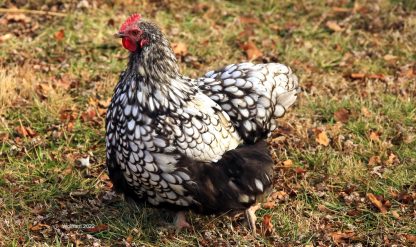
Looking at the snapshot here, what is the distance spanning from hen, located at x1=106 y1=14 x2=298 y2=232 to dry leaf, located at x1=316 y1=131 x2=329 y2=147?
46.1 inches

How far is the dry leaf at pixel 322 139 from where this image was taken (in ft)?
17.8

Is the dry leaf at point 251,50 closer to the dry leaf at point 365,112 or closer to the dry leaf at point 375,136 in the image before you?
the dry leaf at point 365,112

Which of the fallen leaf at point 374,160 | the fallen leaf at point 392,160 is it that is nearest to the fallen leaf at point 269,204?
the fallen leaf at point 374,160

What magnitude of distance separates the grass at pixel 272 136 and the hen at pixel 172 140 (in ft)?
1.26

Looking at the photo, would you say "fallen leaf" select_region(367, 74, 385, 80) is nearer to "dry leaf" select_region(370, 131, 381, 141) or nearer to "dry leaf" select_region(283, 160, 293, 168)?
"dry leaf" select_region(370, 131, 381, 141)

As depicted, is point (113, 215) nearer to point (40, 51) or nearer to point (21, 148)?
point (21, 148)

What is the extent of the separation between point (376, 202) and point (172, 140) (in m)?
1.66

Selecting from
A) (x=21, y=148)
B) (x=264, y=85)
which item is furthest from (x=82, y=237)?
(x=264, y=85)

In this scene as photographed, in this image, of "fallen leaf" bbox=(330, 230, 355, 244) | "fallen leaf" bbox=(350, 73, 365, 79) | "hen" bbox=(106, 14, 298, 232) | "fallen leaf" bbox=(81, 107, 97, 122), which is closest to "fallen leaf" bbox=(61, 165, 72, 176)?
"fallen leaf" bbox=(81, 107, 97, 122)

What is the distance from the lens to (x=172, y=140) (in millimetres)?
3986

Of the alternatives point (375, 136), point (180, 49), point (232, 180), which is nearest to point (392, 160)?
point (375, 136)

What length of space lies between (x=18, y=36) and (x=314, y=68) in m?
3.10

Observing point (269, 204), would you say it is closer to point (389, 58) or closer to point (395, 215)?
point (395, 215)

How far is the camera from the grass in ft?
14.7
